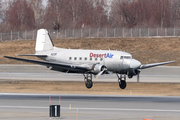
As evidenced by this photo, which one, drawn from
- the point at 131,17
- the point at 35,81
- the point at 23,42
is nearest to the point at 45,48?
the point at 35,81

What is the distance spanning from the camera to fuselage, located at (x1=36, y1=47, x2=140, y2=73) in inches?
1559

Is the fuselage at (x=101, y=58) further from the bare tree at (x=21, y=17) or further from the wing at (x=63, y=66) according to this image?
the bare tree at (x=21, y=17)

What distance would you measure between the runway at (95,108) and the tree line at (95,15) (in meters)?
76.8

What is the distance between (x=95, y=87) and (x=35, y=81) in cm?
1113

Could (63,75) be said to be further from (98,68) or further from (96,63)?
(98,68)

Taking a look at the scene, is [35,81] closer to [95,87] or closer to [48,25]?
[95,87]

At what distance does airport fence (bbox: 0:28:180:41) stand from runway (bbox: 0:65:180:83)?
2911cm

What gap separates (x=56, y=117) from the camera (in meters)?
20.9

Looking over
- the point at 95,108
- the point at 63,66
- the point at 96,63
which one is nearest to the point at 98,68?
the point at 96,63

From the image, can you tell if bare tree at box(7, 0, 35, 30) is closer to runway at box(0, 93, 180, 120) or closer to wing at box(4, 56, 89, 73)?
wing at box(4, 56, 89, 73)

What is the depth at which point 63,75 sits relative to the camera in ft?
194

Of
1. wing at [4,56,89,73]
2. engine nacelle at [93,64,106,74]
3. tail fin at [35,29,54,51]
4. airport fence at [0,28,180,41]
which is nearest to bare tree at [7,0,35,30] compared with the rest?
airport fence at [0,28,180,41]

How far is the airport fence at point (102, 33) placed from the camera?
3681 inches

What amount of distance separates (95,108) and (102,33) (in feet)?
239
